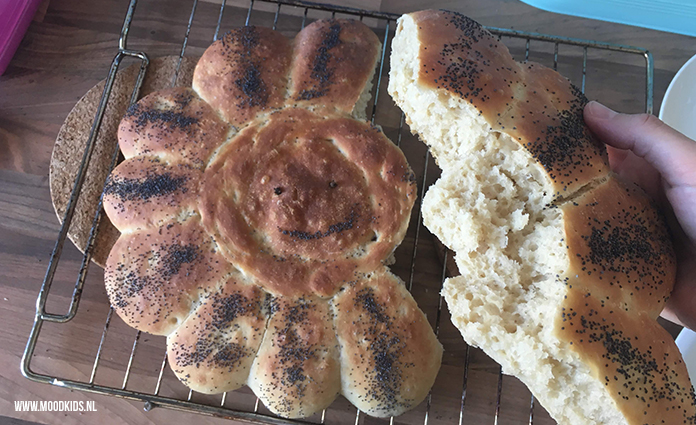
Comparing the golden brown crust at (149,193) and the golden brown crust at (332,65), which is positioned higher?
the golden brown crust at (332,65)

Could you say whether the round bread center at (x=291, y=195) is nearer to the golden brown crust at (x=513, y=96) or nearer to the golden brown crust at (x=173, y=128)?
the golden brown crust at (x=173, y=128)

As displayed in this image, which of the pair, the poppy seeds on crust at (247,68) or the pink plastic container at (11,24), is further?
the pink plastic container at (11,24)

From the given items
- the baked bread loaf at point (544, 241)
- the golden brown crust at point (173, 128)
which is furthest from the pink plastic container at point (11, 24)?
the baked bread loaf at point (544, 241)

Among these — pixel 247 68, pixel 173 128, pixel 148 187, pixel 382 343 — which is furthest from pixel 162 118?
pixel 382 343

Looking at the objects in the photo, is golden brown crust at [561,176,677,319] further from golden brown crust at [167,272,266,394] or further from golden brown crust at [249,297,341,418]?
golden brown crust at [167,272,266,394]

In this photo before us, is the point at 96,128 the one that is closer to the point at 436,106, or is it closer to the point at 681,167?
the point at 436,106

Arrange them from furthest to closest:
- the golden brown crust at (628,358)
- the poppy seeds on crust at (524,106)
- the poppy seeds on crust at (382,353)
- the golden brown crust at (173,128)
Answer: the golden brown crust at (173,128), the poppy seeds on crust at (382,353), the poppy seeds on crust at (524,106), the golden brown crust at (628,358)

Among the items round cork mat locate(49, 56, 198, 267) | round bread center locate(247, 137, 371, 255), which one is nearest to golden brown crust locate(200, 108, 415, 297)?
round bread center locate(247, 137, 371, 255)

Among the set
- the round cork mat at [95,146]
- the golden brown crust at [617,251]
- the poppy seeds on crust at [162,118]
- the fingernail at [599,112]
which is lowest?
the round cork mat at [95,146]

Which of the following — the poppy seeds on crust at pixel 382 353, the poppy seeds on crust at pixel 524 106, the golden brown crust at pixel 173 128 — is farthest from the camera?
the golden brown crust at pixel 173 128
